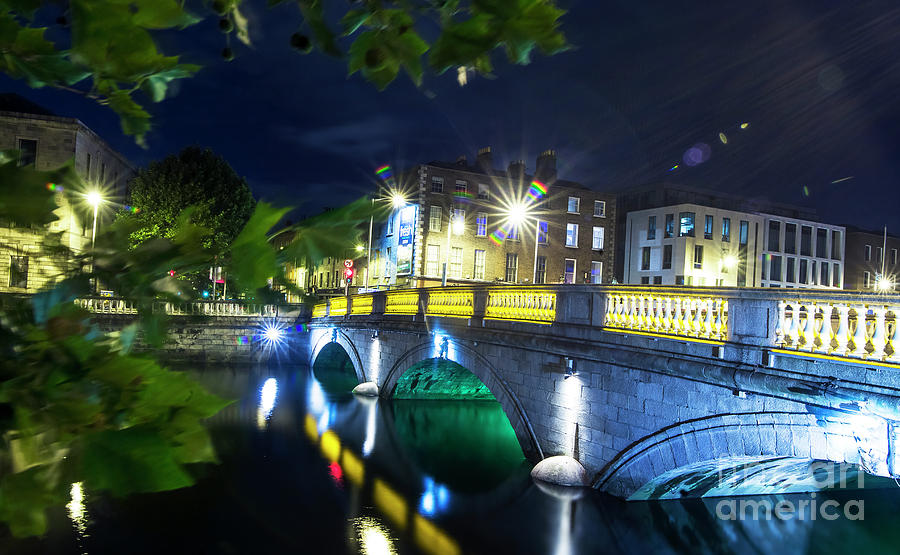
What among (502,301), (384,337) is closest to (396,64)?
(502,301)

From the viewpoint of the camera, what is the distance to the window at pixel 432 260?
4856 centimetres

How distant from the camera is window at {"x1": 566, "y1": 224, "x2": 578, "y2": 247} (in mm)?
54781

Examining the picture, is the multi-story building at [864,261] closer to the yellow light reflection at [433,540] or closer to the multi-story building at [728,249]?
the multi-story building at [728,249]

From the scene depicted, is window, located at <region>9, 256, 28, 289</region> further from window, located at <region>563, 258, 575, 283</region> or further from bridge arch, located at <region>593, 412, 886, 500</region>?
window, located at <region>563, 258, 575, 283</region>

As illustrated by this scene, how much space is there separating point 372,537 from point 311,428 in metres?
10.6

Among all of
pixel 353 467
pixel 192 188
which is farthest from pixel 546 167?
pixel 353 467

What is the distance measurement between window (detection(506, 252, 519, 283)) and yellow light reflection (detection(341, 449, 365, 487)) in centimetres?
3187

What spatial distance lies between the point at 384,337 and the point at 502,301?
10.6 meters

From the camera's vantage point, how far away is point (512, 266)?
51.8 m

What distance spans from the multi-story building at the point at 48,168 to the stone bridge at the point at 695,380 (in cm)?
847

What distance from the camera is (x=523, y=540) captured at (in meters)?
13.8

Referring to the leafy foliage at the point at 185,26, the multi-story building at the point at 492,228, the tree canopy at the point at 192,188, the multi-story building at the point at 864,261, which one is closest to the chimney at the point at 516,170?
the multi-story building at the point at 492,228

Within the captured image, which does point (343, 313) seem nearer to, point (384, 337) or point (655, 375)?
point (384, 337)

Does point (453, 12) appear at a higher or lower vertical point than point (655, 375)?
higher
